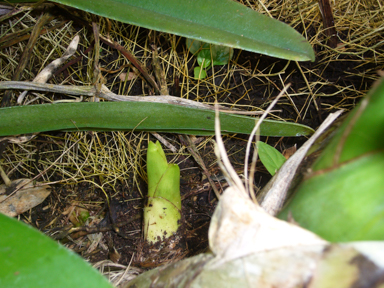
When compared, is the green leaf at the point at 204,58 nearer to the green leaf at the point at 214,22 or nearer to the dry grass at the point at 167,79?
the dry grass at the point at 167,79

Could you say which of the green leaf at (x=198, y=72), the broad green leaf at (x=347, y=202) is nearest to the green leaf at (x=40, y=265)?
the broad green leaf at (x=347, y=202)

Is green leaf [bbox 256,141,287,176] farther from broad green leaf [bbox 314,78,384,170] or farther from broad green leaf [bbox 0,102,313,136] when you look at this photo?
broad green leaf [bbox 314,78,384,170]

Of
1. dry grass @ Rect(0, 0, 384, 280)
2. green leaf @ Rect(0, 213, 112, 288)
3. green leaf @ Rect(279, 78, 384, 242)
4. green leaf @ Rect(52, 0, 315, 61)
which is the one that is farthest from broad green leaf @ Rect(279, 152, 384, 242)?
dry grass @ Rect(0, 0, 384, 280)

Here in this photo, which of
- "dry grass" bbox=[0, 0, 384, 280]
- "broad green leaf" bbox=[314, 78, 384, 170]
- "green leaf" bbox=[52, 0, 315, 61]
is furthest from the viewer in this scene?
"dry grass" bbox=[0, 0, 384, 280]

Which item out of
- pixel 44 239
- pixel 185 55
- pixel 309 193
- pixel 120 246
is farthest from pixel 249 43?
pixel 120 246

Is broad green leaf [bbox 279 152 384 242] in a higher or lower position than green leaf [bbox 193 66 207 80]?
higher

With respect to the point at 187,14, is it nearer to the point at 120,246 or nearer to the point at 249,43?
the point at 249,43

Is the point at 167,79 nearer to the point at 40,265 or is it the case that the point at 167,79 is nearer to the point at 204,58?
the point at 204,58
